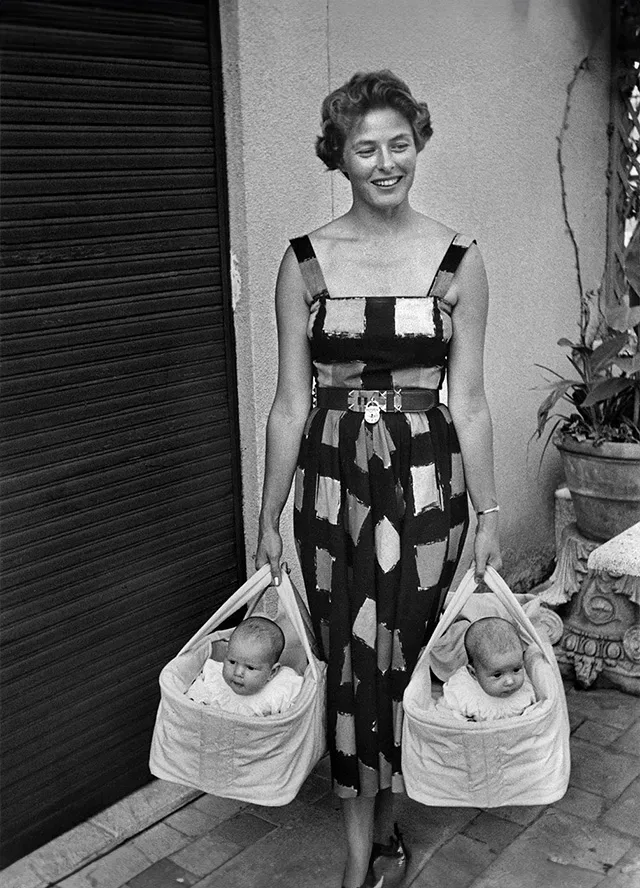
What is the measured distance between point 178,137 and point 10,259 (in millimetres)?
668

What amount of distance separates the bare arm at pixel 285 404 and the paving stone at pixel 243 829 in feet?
2.90

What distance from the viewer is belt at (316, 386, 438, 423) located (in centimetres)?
256

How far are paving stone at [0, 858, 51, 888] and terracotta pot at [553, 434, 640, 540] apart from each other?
8.35ft

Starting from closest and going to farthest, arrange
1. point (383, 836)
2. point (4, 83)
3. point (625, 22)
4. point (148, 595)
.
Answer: point (4, 83) < point (383, 836) < point (148, 595) < point (625, 22)

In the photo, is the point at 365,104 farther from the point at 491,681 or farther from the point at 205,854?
the point at 205,854

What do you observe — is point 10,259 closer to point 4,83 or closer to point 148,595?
point 4,83

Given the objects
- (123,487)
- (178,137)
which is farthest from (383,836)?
(178,137)

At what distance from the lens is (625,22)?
197 inches

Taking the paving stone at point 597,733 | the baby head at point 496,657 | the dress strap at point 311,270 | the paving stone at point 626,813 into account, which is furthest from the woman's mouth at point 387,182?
the paving stone at point 597,733

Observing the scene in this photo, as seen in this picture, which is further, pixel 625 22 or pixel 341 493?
pixel 625 22

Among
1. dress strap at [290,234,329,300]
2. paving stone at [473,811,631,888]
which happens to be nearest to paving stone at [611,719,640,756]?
paving stone at [473,811,631,888]

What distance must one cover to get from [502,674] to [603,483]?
1776mm

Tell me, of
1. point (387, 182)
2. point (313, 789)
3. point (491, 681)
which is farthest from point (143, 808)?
point (387, 182)

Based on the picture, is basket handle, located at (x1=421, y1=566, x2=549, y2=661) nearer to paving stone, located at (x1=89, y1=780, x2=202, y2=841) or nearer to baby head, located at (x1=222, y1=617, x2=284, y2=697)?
baby head, located at (x1=222, y1=617, x2=284, y2=697)
